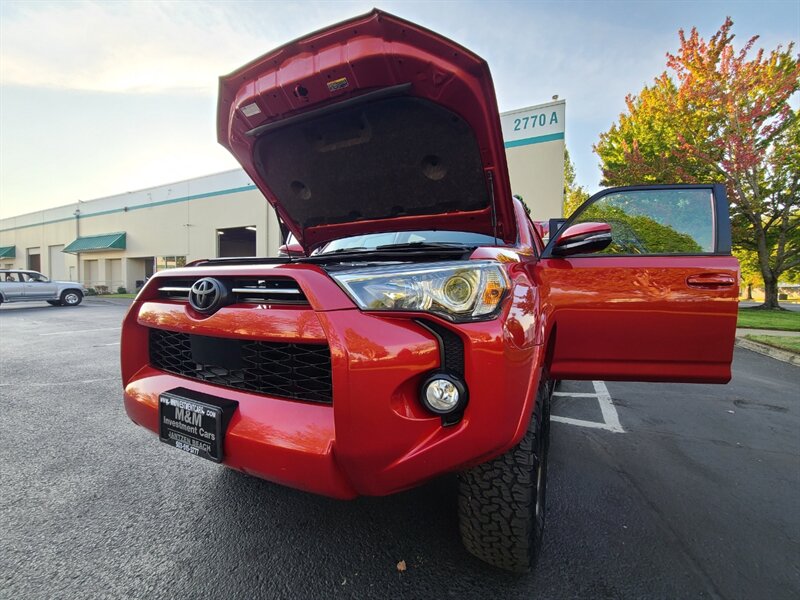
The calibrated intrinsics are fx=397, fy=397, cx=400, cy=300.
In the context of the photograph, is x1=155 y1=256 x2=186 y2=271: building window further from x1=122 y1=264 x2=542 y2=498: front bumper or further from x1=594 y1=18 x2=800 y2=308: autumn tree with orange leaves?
x1=122 y1=264 x2=542 y2=498: front bumper

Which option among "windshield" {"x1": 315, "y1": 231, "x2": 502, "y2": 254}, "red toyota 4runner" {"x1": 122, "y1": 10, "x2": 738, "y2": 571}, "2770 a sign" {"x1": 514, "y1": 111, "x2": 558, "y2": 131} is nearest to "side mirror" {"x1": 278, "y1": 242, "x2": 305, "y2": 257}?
"red toyota 4runner" {"x1": 122, "y1": 10, "x2": 738, "y2": 571}

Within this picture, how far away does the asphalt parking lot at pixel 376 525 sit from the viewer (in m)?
1.54

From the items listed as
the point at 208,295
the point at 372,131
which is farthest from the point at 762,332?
the point at 208,295

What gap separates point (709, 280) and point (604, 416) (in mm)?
1725

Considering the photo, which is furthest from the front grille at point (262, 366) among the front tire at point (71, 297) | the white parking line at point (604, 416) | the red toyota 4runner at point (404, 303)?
the front tire at point (71, 297)

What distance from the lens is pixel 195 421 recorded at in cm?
150

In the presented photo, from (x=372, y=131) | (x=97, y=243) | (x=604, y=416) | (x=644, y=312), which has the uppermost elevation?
(x=97, y=243)

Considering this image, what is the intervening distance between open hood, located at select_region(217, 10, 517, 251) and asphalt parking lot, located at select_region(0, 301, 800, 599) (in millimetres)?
1591

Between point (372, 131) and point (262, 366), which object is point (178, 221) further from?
point (262, 366)

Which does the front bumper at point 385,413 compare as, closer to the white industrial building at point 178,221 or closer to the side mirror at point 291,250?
the side mirror at point 291,250

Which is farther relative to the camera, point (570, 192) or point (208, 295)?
point (570, 192)

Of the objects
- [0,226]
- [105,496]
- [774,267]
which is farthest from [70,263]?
[774,267]

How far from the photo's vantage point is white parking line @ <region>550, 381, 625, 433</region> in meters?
3.35

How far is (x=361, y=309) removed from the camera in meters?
1.29
